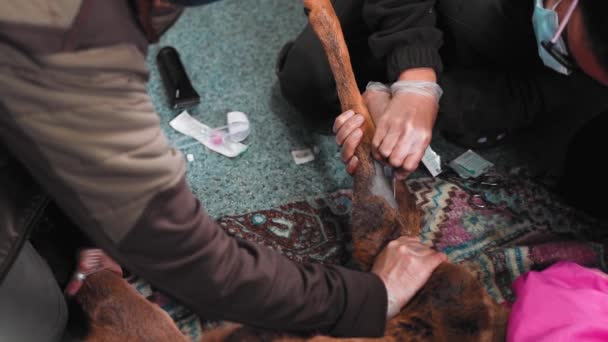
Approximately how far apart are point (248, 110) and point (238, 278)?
0.80 m

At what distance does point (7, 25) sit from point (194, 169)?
79 cm

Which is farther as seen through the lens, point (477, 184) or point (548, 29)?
point (477, 184)

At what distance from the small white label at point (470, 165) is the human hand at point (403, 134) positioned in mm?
258

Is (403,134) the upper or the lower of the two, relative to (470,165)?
upper

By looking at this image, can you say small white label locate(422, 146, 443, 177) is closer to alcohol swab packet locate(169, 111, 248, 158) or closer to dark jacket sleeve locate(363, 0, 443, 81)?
dark jacket sleeve locate(363, 0, 443, 81)

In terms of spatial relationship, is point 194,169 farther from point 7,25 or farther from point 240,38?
point 7,25

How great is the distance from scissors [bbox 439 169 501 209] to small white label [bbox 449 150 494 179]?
0.04 feet

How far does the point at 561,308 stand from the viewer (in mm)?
771

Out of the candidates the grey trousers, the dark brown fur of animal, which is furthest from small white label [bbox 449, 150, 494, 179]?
the grey trousers

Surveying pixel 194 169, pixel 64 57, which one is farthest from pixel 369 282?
pixel 194 169

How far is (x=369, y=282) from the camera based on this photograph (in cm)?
69

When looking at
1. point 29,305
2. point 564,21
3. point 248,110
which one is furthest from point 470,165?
point 29,305

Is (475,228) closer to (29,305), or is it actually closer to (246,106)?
(246,106)

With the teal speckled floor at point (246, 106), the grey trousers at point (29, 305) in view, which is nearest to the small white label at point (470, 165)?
the teal speckled floor at point (246, 106)
